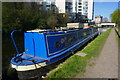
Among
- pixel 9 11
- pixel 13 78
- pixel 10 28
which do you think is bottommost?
pixel 13 78

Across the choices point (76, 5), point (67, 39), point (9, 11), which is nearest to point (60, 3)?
point (76, 5)

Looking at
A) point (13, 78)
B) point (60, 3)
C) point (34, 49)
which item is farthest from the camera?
point (60, 3)

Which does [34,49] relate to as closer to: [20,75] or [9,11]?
[20,75]

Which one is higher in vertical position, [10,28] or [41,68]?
[10,28]

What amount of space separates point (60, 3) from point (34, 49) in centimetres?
4654

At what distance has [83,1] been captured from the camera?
202 feet

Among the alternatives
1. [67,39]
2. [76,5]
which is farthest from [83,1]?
[67,39]

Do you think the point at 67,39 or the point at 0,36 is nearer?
the point at 67,39

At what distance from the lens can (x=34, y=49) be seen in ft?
18.3

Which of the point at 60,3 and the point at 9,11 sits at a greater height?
the point at 60,3

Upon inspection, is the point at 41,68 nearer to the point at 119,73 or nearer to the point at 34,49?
the point at 34,49

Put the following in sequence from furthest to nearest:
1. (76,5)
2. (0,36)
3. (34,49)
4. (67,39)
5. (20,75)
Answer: (76,5) → (0,36) → (67,39) → (34,49) → (20,75)

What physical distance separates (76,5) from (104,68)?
5726cm

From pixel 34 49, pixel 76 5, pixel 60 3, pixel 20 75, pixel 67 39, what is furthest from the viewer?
pixel 76 5
